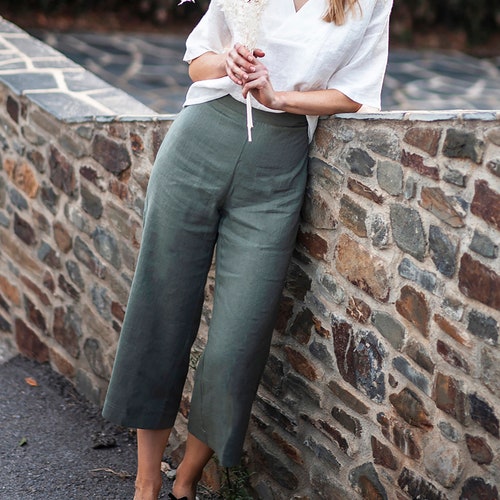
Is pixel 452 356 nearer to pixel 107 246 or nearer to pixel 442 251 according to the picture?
pixel 442 251

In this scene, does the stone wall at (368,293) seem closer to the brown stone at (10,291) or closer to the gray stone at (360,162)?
the gray stone at (360,162)

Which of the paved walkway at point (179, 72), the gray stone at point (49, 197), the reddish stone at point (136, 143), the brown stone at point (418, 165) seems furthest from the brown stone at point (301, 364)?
the paved walkway at point (179, 72)

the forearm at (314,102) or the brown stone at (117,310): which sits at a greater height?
the forearm at (314,102)

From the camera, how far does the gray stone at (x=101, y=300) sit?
397 cm

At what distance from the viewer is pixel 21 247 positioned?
4.58m

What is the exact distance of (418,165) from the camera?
2.48 meters

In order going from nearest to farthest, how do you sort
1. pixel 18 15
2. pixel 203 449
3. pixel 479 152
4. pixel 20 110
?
pixel 479 152, pixel 203 449, pixel 20 110, pixel 18 15

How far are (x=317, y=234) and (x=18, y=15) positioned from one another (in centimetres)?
662

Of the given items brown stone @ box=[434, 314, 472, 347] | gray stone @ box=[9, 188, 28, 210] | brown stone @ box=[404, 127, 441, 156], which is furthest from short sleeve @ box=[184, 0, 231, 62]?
gray stone @ box=[9, 188, 28, 210]

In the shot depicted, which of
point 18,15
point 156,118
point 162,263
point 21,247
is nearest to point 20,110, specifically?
point 21,247

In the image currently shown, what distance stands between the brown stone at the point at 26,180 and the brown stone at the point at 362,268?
1.96m

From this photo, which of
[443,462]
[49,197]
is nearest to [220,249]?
[443,462]

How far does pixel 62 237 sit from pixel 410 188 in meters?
2.12

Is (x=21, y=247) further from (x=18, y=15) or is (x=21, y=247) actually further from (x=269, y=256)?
(x=18, y=15)
